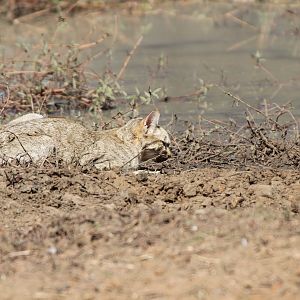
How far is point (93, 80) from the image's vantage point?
566 inches

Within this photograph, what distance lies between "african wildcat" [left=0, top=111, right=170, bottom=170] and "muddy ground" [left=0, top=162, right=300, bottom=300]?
72 centimetres

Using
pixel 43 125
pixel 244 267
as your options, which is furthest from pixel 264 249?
pixel 43 125

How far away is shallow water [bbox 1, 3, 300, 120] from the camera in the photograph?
552 inches

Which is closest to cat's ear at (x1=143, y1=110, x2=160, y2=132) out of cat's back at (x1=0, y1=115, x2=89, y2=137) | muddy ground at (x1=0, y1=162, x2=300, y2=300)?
cat's back at (x1=0, y1=115, x2=89, y2=137)

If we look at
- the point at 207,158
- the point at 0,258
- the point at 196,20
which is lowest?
the point at 196,20

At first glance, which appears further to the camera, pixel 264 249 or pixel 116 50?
pixel 116 50

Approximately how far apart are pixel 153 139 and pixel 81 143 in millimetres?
876

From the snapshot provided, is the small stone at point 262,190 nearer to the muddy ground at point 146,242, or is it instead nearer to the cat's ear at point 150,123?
the muddy ground at point 146,242

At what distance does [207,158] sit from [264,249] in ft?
11.7

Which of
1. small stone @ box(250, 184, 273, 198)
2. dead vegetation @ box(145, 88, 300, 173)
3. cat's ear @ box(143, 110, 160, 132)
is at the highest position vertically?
small stone @ box(250, 184, 273, 198)

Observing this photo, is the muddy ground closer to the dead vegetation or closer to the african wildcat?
the african wildcat

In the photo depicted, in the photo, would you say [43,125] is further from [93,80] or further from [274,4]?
[274,4]

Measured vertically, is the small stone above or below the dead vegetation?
above

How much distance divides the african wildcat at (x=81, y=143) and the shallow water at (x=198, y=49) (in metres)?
2.87
